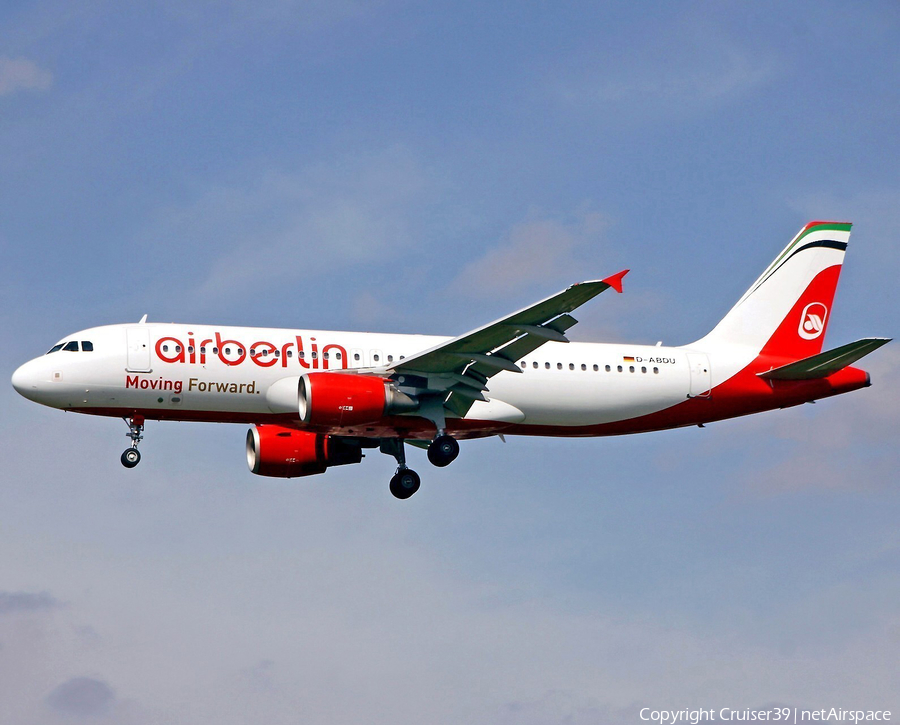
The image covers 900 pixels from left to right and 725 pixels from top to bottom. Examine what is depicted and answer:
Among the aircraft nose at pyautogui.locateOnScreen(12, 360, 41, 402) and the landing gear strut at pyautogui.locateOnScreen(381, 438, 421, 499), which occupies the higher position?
the aircraft nose at pyautogui.locateOnScreen(12, 360, 41, 402)

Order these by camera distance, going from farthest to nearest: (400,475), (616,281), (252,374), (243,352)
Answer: (400,475) < (243,352) < (252,374) < (616,281)

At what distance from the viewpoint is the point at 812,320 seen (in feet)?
146

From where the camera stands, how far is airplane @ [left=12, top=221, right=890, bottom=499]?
37500 millimetres

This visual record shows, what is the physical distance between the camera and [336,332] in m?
39.9

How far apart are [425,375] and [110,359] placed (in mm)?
9025

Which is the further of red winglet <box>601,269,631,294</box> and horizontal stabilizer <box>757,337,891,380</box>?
horizontal stabilizer <box>757,337,891,380</box>

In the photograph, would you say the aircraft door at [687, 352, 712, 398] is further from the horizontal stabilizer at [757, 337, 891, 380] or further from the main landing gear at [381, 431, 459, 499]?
the main landing gear at [381, 431, 459, 499]

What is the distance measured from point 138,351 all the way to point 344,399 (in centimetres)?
613

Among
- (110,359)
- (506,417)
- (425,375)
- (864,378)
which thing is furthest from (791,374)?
(110,359)

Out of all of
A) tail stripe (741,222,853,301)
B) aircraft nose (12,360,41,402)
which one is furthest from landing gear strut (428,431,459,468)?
tail stripe (741,222,853,301)

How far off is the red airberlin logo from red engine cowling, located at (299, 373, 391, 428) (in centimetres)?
1528

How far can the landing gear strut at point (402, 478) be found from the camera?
42.5 metres

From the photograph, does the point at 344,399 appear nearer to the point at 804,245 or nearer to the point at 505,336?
the point at 505,336

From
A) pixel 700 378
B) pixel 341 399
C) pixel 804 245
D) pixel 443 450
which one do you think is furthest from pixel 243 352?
pixel 804 245
